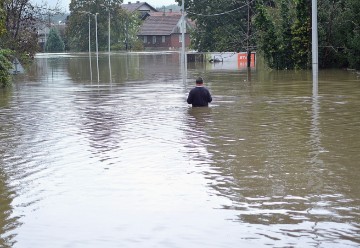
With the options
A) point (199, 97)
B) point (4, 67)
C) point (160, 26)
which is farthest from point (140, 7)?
point (199, 97)

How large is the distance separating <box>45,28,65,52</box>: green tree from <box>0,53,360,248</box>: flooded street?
126154 mm

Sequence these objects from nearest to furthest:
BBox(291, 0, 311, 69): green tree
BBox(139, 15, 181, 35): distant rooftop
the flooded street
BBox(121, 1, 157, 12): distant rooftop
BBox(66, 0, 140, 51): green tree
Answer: the flooded street
BBox(291, 0, 311, 69): green tree
BBox(66, 0, 140, 51): green tree
BBox(139, 15, 181, 35): distant rooftop
BBox(121, 1, 157, 12): distant rooftop

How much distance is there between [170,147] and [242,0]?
48945mm

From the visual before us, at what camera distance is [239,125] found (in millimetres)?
16938

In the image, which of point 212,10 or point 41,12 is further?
point 212,10

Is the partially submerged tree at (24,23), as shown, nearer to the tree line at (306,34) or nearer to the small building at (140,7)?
the tree line at (306,34)

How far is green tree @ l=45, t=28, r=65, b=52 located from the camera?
14512 cm

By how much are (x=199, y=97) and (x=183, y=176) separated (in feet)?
33.6

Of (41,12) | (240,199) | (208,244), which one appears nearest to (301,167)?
(240,199)

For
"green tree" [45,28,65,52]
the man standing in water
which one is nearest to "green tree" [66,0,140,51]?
"green tree" [45,28,65,52]

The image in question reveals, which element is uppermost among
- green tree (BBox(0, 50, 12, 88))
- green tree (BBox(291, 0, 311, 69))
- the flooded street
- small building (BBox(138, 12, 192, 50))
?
small building (BBox(138, 12, 192, 50))

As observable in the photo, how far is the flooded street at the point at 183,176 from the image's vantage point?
796cm

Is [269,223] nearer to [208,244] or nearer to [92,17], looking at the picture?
[208,244]

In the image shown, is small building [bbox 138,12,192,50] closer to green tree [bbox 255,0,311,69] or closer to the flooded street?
green tree [bbox 255,0,311,69]
